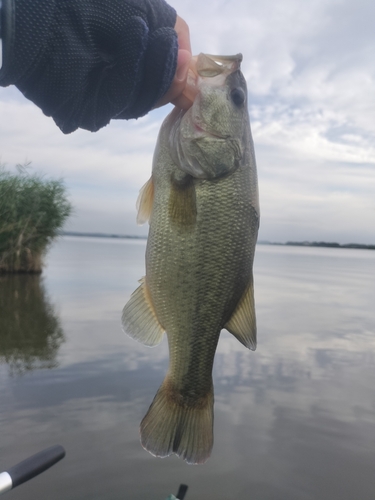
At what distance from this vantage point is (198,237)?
2.38 meters

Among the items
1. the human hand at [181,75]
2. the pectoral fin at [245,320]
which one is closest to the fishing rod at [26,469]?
the pectoral fin at [245,320]

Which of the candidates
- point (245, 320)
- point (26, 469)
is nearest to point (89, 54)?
point (245, 320)

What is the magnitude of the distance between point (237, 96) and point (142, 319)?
4.37 ft

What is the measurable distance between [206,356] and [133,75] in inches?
61.4

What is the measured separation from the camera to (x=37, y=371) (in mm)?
9562

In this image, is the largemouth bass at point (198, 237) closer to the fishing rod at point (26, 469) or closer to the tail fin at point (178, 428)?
the tail fin at point (178, 428)

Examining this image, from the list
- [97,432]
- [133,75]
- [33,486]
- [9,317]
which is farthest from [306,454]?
[9,317]

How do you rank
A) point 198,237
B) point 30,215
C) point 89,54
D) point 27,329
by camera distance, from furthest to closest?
point 30,215 → point 27,329 → point 198,237 → point 89,54

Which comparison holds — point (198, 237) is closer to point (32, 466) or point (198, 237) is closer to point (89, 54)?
point (89, 54)

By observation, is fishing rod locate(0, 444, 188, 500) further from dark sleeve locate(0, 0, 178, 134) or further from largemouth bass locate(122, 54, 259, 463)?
dark sleeve locate(0, 0, 178, 134)

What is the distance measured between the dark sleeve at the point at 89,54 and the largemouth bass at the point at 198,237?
0.33m

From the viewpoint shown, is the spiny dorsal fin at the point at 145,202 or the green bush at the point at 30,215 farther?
the green bush at the point at 30,215

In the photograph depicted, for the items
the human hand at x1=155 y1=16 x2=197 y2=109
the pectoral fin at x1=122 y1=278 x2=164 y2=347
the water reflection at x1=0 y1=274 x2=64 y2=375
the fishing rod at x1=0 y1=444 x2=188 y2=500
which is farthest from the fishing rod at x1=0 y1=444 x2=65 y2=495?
the water reflection at x1=0 y1=274 x2=64 y2=375

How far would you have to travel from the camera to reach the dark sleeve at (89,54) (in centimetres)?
191
